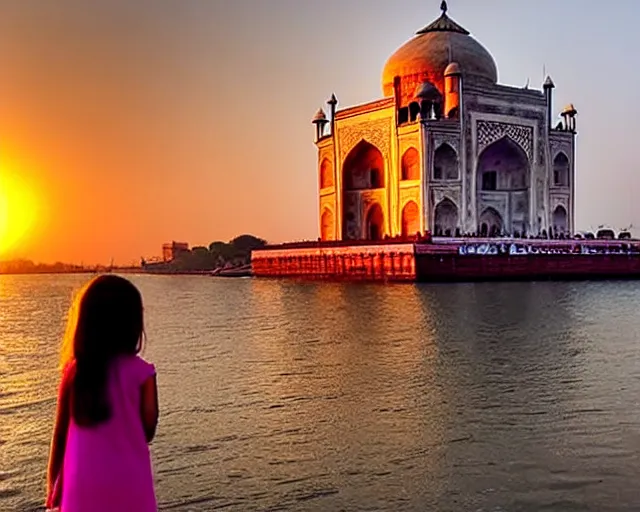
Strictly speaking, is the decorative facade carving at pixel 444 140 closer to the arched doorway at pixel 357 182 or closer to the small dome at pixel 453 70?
the small dome at pixel 453 70

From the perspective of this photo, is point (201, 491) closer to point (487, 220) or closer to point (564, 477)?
point (564, 477)

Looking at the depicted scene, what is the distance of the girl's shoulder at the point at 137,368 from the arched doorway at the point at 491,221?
124ft


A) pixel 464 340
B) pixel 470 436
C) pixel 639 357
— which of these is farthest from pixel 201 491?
pixel 464 340

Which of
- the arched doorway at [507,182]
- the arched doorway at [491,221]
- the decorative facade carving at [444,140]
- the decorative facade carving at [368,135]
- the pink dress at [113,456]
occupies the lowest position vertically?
the pink dress at [113,456]

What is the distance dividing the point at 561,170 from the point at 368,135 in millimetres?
9946

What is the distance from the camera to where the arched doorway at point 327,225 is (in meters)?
43.8

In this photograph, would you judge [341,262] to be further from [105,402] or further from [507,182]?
[105,402]

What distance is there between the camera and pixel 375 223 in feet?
137

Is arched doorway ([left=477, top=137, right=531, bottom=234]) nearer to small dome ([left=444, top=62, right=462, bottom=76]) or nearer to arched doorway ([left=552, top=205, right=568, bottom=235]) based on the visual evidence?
arched doorway ([left=552, top=205, right=568, bottom=235])

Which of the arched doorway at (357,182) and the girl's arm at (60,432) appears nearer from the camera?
the girl's arm at (60,432)

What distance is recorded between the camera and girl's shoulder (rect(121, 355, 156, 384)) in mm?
2447

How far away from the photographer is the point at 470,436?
20.4 ft

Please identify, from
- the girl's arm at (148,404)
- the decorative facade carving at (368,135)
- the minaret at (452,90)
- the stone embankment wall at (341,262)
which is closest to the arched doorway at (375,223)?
the decorative facade carving at (368,135)

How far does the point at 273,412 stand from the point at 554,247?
28916 mm
